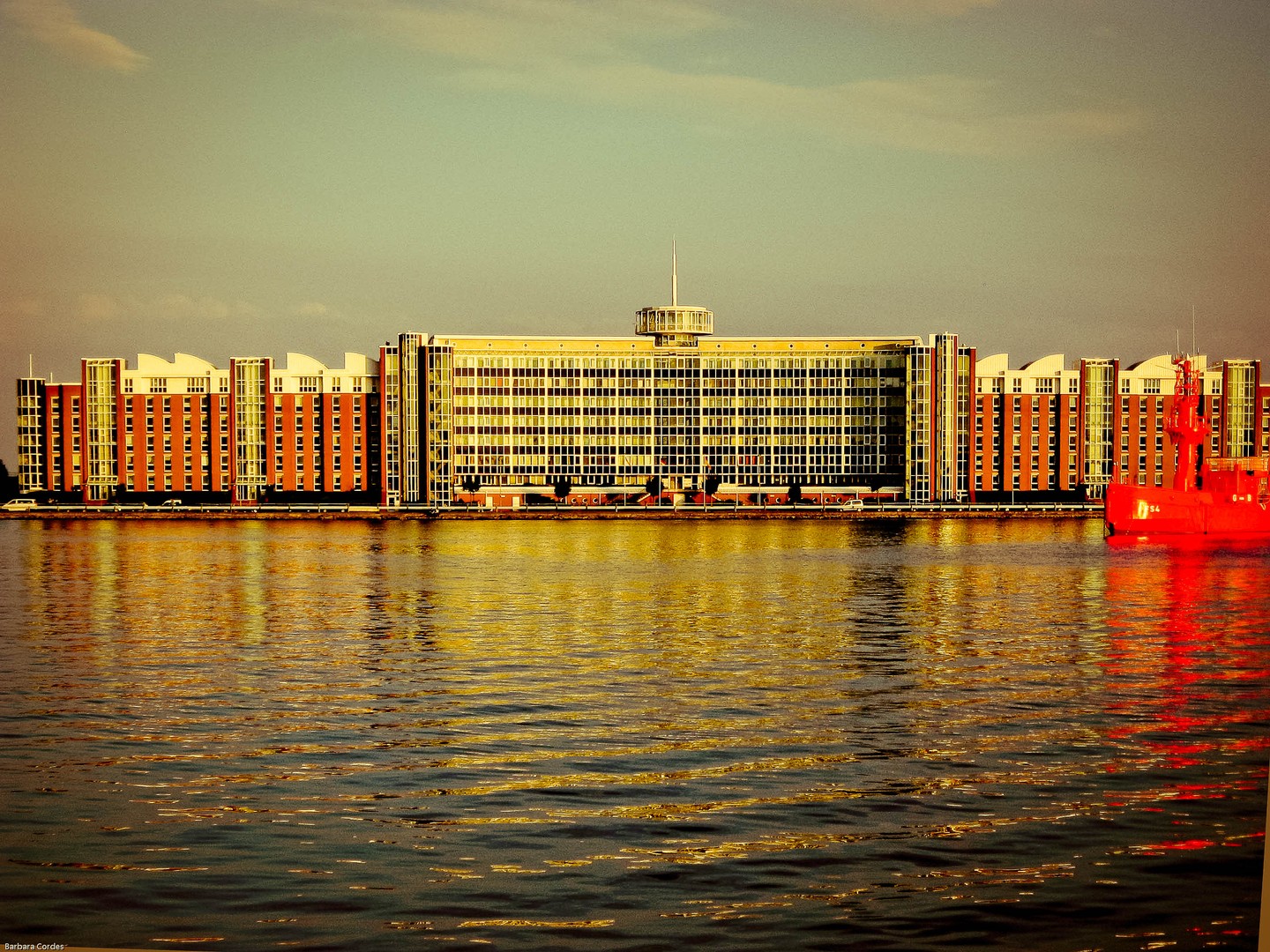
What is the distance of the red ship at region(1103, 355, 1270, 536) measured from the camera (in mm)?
76438

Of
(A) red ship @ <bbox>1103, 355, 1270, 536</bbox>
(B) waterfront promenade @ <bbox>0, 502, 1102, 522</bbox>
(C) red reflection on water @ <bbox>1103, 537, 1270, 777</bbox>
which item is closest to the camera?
(C) red reflection on water @ <bbox>1103, 537, 1270, 777</bbox>

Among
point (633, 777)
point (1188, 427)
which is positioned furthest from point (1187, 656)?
point (1188, 427)

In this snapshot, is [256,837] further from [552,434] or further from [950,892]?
[552,434]

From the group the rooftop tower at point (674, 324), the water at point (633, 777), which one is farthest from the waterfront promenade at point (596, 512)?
the water at point (633, 777)

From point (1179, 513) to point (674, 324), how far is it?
69.6 metres

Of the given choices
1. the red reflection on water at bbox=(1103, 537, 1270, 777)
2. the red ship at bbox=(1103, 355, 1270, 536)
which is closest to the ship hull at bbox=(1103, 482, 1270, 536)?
the red ship at bbox=(1103, 355, 1270, 536)

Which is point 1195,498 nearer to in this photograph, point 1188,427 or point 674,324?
point 1188,427

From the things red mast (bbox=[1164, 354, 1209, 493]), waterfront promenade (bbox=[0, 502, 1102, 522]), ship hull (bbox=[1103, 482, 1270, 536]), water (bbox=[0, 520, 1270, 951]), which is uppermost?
red mast (bbox=[1164, 354, 1209, 493])

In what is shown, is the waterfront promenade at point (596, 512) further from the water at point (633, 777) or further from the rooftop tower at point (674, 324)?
the water at point (633, 777)

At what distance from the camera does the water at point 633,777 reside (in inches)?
504

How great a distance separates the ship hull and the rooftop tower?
6194 centimetres

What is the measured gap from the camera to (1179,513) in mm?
82750

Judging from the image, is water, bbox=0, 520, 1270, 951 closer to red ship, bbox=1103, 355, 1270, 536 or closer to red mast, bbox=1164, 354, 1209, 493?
red ship, bbox=1103, 355, 1270, 536

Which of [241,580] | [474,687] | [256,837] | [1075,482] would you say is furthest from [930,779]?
[1075,482]
